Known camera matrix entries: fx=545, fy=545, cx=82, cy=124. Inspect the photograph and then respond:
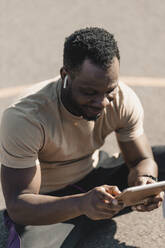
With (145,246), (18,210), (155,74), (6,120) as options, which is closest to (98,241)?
(145,246)

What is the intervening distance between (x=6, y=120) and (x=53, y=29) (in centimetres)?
415

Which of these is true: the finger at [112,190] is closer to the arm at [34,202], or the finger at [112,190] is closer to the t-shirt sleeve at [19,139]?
the arm at [34,202]

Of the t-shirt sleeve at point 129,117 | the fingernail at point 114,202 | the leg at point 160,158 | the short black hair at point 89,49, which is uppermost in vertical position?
the short black hair at point 89,49

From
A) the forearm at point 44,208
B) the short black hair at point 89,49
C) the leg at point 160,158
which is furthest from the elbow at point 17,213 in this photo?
the leg at point 160,158

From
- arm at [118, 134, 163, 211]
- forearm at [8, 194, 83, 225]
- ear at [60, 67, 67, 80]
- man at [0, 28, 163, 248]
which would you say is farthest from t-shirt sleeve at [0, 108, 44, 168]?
arm at [118, 134, 163, 211]

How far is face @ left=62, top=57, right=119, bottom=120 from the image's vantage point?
3262 mm

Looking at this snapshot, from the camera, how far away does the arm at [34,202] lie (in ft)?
10.8

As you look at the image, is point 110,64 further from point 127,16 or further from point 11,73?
point 127,16

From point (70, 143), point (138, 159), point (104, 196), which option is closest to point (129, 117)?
point (138, 159)

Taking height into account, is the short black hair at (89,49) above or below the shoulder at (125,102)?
above

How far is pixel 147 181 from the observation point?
3682 millimetres

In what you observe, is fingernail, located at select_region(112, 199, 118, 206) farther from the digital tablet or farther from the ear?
the ear

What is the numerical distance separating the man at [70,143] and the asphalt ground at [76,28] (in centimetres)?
92

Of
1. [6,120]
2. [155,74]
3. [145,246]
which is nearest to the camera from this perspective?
[6,120]
